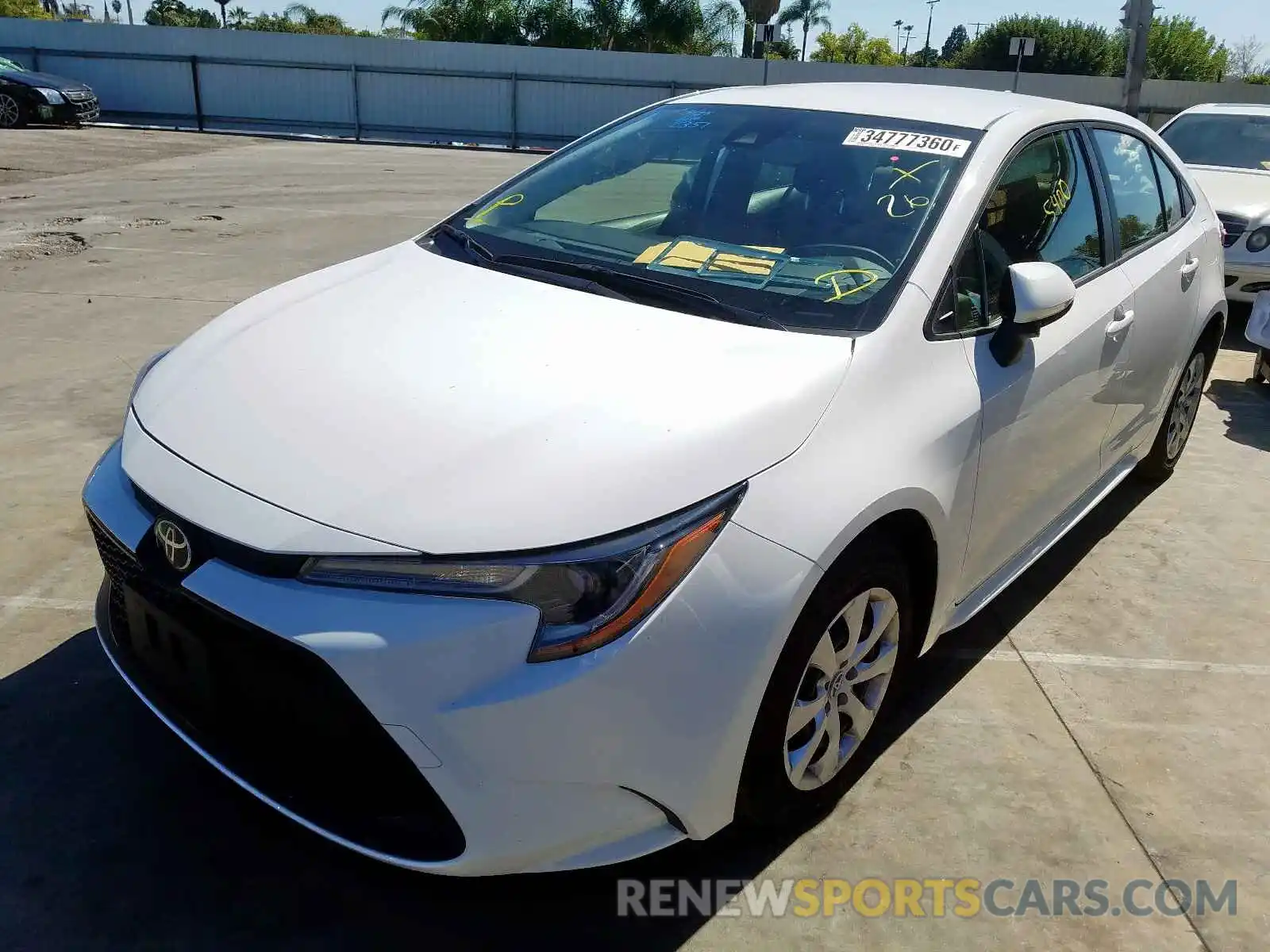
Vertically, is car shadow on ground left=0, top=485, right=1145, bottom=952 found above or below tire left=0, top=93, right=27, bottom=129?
below

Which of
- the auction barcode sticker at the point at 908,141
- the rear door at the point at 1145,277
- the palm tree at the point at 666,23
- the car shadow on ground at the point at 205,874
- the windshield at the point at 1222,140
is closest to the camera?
the car shadow on ground at the point at 205,874

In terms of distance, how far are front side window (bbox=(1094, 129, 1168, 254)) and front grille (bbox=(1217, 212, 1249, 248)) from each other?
395 centimetres

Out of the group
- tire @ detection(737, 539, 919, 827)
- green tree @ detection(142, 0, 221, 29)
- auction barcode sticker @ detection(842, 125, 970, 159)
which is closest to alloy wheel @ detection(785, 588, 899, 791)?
tire @ detection(737, 539, 919, 827)

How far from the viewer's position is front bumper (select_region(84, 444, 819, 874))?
72.9 inches

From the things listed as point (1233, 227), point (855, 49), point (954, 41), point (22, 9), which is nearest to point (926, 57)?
point (855, 49)

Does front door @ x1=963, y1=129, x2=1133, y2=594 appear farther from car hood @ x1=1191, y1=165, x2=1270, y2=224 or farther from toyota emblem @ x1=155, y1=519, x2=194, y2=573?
car hood @ x1=1191, y1=165, x2=1270, y2=224

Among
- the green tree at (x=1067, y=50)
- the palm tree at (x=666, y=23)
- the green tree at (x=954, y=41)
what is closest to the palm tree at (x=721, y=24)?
the palm tree at (x=666, y=23)

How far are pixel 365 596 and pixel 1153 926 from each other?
1.90 metres

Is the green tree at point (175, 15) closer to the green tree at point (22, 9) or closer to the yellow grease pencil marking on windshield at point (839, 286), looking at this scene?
the green tree at point (22, 9)

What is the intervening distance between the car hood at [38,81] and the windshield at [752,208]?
19.1 meters

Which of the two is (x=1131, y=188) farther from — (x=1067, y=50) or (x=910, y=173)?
(x=1067, y=50)

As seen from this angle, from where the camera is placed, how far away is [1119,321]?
3459 millimetres

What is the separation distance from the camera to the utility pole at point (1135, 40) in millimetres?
15266

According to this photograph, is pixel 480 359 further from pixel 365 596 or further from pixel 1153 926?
pixel 1153 926
